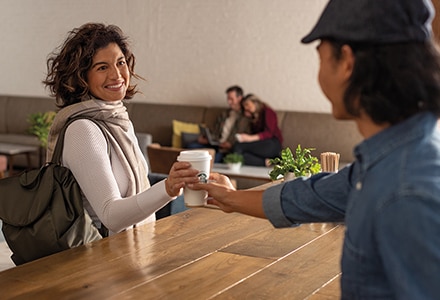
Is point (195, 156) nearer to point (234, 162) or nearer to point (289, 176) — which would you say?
point (289, 176)

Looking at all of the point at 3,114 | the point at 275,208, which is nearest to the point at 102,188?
the point at 275,208

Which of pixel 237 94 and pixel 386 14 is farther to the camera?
pixel 237 94

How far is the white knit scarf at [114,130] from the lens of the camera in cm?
236

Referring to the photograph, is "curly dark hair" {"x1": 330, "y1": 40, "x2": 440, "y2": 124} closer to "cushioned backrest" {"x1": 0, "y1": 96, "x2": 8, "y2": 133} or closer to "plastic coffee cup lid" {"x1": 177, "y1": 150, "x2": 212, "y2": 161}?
"plastic coffee cup lid" {"x1": 177, "y1": 150, "x2": 212, "y2": 161}

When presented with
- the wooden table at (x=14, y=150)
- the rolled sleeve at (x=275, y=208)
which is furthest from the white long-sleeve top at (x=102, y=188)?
the wooden table at (x=14, y=150)

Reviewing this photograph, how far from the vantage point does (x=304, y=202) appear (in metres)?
1.51

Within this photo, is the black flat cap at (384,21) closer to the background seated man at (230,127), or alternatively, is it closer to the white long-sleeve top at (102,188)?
the white long-sleeve top at (102,188)

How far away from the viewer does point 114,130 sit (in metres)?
2.42

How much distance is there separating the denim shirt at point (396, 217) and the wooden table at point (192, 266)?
52 cm

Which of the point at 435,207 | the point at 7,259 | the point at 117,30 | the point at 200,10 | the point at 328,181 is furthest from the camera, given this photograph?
the point at 200,10

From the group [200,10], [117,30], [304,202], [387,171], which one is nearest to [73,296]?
[304,202]

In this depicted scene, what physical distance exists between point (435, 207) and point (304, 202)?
54 centimetres

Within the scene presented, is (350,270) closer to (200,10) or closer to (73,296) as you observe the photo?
(73,296)

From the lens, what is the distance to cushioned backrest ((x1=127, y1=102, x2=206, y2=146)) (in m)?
8.25
